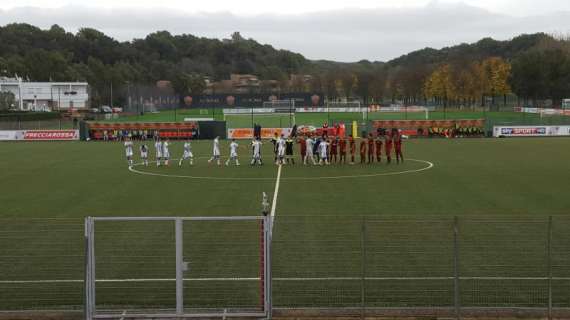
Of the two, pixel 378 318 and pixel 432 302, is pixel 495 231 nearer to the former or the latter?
pixel 432 302

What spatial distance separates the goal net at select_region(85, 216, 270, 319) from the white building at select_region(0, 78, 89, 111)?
11791cm

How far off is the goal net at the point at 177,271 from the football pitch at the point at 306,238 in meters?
0.05

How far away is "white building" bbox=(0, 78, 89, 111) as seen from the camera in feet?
419

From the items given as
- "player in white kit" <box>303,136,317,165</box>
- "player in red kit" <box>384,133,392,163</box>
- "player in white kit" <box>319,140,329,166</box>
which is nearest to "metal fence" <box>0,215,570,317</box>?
"player in white kit" <box>319,140,329,166</box>

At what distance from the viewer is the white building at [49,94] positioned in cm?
12762

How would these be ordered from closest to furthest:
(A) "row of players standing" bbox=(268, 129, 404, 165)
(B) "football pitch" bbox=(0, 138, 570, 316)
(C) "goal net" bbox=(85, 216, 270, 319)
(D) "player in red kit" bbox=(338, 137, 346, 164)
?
(C) "goal net" bbox=(85, 216, 270, 319) → (B) "football pitch" bbox=(0, 138, 570, 316) → (A) "row of players standing" bbox=(268, 129, 404, 165) → (D) "player in red kit" bbox=(338, 137, 346, 164)

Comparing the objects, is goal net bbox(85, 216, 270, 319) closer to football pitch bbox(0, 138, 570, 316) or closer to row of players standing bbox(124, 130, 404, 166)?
football pitch bbox(0, 138, 570, 316)

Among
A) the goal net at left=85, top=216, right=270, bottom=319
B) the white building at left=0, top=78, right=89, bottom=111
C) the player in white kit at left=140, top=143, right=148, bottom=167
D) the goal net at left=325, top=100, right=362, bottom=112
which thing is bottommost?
the goal net at left=85, top=216, right=270, bottom=319

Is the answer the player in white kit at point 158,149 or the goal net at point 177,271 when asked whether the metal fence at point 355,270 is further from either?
the player in white kit at point 158,149

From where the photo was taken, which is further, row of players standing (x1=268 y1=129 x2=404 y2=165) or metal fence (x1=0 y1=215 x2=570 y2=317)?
row of players standing (x1=268 y1=129 x2=404 y2=165)

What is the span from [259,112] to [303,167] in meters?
72.2

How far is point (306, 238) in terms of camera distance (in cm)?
1579

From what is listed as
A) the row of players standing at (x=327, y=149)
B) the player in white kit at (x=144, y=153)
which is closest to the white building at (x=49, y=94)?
the player in white kit at (x=144, y=153)

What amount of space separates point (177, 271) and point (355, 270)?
154 inches
